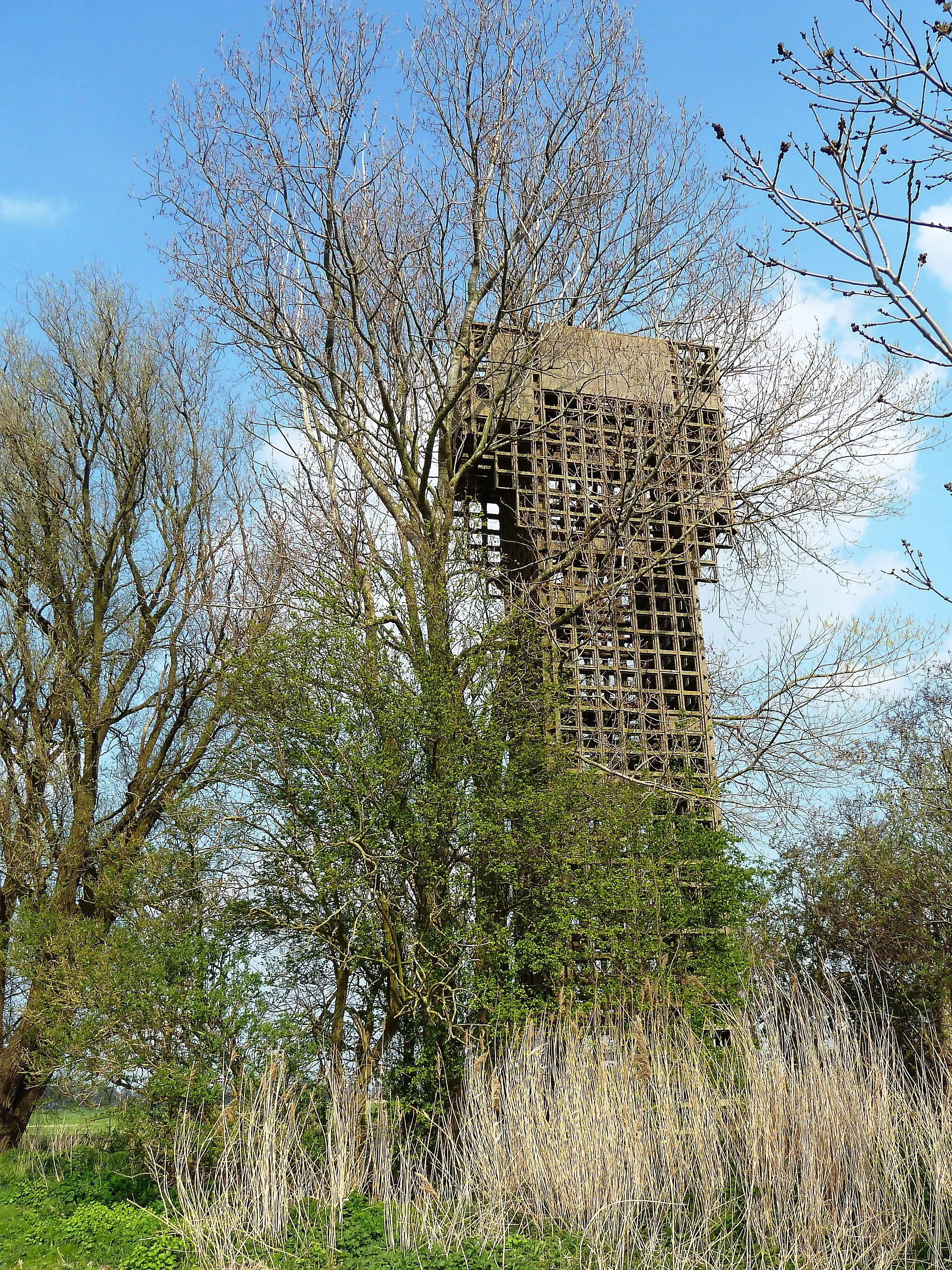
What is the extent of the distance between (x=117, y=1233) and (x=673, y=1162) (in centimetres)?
331

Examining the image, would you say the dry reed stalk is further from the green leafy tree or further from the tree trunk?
the tree trunk

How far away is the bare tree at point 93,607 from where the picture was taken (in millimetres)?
9000

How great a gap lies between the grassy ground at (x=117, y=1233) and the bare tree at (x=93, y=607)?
0.98 metres

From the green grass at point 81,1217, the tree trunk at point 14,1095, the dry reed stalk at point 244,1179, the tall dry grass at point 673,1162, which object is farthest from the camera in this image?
the tree trunk at point 14,1095

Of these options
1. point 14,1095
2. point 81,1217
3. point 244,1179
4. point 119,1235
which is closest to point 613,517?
point 244,1179

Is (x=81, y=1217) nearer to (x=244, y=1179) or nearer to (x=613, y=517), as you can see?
(x=244, y=1179)

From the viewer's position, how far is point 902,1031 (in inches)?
378

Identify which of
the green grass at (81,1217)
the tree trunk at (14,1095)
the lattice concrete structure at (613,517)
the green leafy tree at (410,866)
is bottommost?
the green grass at (81,1217)

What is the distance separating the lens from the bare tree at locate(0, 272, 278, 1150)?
9000 millimetres

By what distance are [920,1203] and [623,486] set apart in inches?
215

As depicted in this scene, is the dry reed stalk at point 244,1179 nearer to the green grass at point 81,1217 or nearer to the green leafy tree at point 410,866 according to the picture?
the green grass at point 81,1217

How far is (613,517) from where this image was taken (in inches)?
329

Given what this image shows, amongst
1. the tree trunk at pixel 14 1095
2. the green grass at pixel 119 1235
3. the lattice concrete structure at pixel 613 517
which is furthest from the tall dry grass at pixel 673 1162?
the tree trunk at pixel 14 1095

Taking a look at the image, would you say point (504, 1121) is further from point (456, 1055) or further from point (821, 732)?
point (821, 732)
